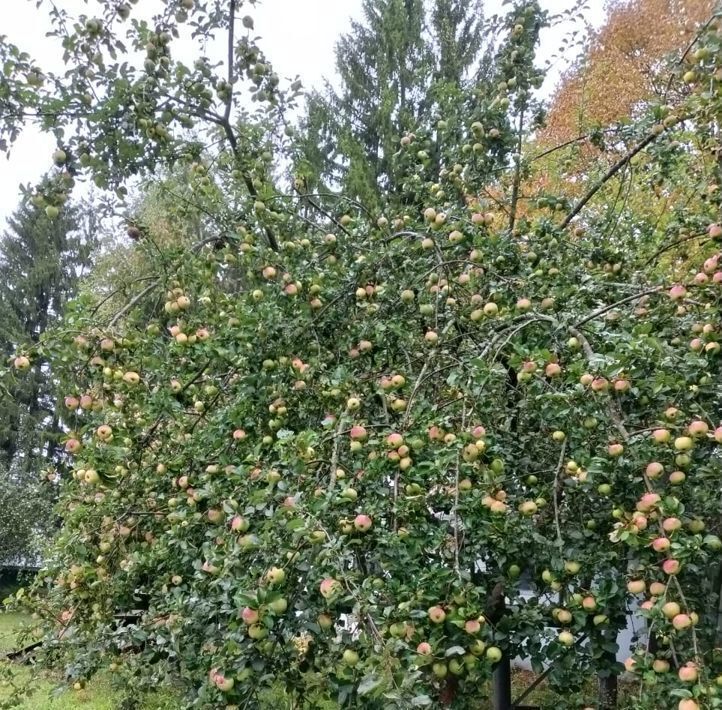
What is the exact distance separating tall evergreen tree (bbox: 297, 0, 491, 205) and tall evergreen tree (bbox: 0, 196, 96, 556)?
6147 mm

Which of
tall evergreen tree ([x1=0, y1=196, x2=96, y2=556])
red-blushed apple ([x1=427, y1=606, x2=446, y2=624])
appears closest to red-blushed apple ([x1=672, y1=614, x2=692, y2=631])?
red-blushed apple ([x1=427, y1=606, x2=446, y2=624])

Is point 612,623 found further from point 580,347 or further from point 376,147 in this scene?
point 376,147

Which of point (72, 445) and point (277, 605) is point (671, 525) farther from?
point (72, 445)

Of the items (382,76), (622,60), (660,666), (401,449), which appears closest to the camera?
(660,666)

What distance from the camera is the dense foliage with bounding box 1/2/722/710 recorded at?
156 centimetres

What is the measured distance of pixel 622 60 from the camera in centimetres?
851

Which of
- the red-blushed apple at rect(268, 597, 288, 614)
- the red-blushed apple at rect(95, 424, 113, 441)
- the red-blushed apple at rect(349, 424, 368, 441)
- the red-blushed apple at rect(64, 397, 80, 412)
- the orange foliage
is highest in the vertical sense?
the orange foliage

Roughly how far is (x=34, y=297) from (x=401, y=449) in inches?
701

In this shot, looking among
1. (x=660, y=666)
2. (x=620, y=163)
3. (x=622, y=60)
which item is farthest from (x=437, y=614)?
(x=622, y=60)

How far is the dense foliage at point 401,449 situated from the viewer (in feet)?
5.11

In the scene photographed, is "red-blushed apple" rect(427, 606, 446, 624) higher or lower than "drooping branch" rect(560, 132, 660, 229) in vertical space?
lower

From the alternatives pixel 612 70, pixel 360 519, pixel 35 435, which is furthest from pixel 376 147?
pixel 360 519

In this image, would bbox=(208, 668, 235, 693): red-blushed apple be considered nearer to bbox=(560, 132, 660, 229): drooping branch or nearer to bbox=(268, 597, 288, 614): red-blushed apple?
bbox=(268, 597, 288, 614): red-blushed apple

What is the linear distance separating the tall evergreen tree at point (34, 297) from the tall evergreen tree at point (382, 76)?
6.15 meters
